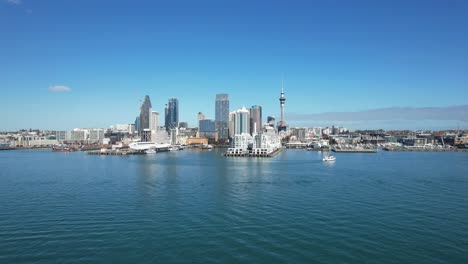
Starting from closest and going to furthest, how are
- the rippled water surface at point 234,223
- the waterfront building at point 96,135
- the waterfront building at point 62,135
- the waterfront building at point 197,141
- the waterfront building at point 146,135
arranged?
1. the rippled water surface at point 234,223
2. the waterfront building at point 146,135
3. the waterfront building at point 197,141
4. the waterfront building at point 62,135
5. the waterfront building at point 96,135

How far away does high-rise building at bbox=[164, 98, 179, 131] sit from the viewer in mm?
93812

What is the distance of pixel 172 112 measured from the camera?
94.2 metres

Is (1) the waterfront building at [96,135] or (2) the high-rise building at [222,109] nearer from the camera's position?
(1) the waterfront building at [96,135]

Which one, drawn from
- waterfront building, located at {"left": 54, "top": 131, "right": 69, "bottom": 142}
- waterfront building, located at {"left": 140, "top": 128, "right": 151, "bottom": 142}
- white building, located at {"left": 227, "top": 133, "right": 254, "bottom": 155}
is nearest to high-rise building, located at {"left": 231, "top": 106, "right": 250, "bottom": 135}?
waterfront building, located at {"left": 140, "top": 128, "right": 151, "bottom": 142}

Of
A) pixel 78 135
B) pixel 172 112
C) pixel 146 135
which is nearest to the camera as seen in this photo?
pixel 146 135

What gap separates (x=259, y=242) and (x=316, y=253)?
44.5 inches

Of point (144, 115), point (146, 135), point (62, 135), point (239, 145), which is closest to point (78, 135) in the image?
point (62, 135)

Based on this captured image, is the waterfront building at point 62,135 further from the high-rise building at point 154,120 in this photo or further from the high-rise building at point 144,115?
the high-rise building at point 154,120

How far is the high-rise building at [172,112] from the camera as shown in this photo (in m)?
93.8

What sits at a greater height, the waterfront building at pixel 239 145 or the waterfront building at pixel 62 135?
the waterfront building at pixel 62 135

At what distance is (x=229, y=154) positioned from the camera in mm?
36500

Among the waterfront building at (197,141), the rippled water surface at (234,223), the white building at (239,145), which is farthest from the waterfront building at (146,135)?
the rippled water surface at (234,223)

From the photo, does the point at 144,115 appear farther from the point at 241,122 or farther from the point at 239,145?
the point at 239,145

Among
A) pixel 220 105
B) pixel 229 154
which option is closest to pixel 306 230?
pixel 229 154
